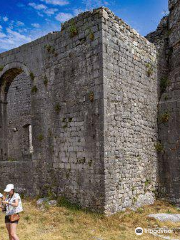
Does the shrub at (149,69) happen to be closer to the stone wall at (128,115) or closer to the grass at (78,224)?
the stone wall at (128,115)

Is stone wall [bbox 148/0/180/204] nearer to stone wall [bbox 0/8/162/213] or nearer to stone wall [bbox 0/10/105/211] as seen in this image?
stone wall [bbox 0/8/162/213]

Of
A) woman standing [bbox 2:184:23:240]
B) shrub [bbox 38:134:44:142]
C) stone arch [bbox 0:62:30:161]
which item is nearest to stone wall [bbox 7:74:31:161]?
stone arch [bbox 0:62:30:161]

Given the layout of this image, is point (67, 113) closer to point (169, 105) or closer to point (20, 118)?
point (169, 105)

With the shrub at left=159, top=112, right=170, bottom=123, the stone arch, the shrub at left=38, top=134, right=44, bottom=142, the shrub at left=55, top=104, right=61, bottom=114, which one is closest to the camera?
the shrub at left=55, top=104, right=61, bottom=114

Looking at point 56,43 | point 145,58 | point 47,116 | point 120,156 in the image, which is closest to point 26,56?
point 56,43

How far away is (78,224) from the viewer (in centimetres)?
635

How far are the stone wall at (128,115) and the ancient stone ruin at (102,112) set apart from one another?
28mm

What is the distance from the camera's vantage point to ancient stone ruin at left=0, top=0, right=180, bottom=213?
23.3 ft

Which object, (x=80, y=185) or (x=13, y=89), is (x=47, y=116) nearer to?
(x=80, y=185)

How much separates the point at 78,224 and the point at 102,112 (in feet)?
9.59

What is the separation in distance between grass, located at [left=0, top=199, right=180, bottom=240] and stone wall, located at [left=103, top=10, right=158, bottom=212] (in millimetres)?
497

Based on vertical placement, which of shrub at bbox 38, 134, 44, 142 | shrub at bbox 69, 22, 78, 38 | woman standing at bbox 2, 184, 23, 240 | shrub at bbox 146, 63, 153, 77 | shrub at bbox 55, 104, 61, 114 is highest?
shrub at bbox 69, 22, 78, 38

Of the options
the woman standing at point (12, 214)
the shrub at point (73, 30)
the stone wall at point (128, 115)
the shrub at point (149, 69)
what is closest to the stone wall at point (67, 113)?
the shrub at point (73, 30)

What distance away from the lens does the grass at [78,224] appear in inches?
225
